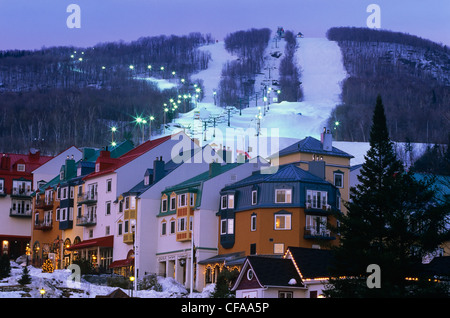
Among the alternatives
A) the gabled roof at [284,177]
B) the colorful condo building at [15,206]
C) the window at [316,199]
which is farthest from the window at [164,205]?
the colorful condo building at [15,206]

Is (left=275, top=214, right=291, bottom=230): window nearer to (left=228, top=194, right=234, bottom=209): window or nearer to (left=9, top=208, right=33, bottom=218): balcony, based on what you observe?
(left=228, top=194, right=234, bottom=209): window

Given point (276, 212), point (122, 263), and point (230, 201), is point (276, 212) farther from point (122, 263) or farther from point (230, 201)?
point (122, 263)

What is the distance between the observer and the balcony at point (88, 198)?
356 feet

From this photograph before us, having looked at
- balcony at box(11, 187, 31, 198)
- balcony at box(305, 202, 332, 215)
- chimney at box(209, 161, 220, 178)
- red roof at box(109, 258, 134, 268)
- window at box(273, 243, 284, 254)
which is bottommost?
red roof at box(109, 258, 134, 268)

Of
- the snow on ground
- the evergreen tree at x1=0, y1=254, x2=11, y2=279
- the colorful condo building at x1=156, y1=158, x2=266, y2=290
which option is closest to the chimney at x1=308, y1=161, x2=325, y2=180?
the colorful condo building at x1=156, y1=158, x2=266, y2=290

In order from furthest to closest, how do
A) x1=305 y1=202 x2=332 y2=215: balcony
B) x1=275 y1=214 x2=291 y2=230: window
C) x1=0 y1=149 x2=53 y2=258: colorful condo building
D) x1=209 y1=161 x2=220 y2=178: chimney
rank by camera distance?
x1=0 y1=149 x2=53 y2=258: colorful condo building
x1=209 y1=161 x2=220 y2=178: chimney
x1=305 y1=202 x2=332 y2=215: balcony
x1=275 y1=214 x2=291 y2=230: window

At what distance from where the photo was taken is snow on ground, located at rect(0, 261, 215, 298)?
231ft

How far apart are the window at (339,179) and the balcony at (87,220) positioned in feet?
85.5

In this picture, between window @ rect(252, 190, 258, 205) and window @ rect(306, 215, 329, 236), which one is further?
window @ rect(252, 190, 258, 205)

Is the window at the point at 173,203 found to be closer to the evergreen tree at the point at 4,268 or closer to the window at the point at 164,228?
the window at the point at 164,228

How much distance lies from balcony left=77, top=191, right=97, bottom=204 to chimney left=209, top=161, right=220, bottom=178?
17.9 metres

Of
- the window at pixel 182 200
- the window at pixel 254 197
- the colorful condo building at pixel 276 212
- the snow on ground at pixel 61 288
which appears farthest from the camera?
the window at pixel 182 200
